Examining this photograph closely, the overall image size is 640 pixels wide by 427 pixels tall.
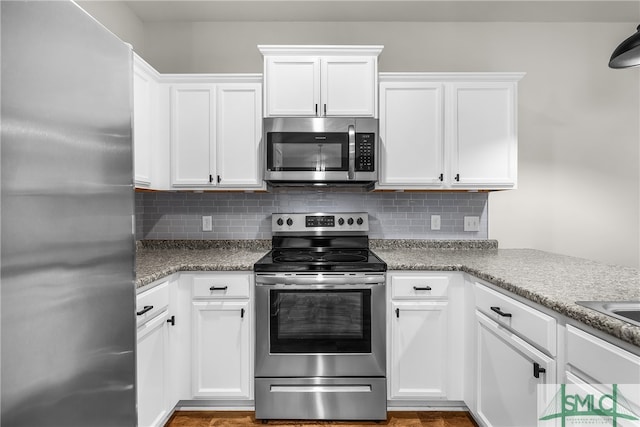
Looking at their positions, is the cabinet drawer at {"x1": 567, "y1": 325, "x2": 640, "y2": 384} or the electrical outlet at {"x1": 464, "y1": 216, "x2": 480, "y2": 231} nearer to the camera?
the cabinet drawer at {"x1": 567, "y1": 325, "x2": 640, "y2": 384}

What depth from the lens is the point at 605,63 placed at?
2.82 metres

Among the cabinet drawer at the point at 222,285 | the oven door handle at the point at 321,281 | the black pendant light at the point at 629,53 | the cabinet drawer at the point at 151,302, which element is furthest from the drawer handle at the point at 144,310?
the black pendant light at the point at 629,53

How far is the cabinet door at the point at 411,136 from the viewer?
247cm

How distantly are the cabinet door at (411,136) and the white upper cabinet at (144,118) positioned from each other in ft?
4.90

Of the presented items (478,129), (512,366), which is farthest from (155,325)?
(478,129)

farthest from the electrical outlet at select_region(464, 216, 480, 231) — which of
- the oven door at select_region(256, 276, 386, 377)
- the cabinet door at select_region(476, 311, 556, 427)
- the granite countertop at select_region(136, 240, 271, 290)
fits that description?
the granite countertop at select_region(136, 240, 271, 290)

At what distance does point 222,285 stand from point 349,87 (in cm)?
148

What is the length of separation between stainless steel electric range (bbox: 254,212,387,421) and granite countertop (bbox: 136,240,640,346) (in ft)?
0.72

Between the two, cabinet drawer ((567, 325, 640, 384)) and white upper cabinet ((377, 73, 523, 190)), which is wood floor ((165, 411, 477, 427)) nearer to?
cabinet drawer ((567, 325, 640, 384))

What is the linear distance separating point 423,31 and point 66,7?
105 inches

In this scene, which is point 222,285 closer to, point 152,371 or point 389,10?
point 152,371

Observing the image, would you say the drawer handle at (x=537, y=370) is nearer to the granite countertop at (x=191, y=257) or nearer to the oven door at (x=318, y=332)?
the oven door at (x=318, y=332)

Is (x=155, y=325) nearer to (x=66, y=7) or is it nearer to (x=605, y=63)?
(x=66, y=7)

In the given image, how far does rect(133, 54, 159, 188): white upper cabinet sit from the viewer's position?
7.14ft
